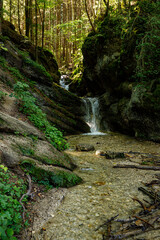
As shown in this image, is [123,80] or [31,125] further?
[123,80]

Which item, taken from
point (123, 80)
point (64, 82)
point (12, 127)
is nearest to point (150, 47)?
point (123, 80)

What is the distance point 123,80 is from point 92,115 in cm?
443

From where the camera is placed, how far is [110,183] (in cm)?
443

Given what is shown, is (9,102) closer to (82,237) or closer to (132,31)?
(82,237)


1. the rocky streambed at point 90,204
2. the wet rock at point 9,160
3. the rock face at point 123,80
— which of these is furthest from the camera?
the rock face at point 123,80

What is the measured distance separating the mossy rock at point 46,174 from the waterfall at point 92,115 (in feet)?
34.7

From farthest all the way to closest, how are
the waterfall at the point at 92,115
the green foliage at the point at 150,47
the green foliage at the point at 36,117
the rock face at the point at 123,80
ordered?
the waterfall at the point at 92,115 → the rock face at the point at 123,80 → the green foliage at the point at 150,47 → the green foliage at the point at 36,117

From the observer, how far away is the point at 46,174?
3.66 m

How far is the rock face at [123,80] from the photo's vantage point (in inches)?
378

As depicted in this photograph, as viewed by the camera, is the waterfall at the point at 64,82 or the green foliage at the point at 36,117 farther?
the waterfall at the point at 64,82

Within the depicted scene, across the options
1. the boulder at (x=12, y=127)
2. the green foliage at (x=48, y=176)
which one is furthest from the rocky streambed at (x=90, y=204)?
the boulder at (x=12, y=127)

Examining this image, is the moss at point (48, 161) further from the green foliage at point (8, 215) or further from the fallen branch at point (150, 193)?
the fallen branch at point (150, 193)

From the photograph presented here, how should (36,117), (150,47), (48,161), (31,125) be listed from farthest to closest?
(150,47) < (36,117) < (31,125) < (48,161)

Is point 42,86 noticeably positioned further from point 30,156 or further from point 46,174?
point 46,174
